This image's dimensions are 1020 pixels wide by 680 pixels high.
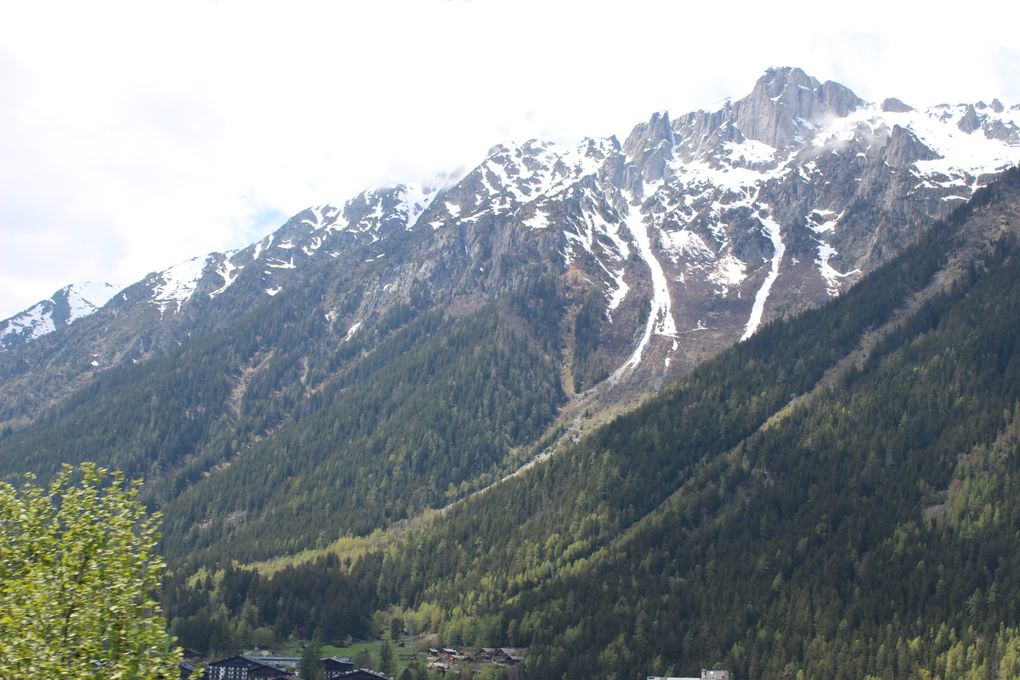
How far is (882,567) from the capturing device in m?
189

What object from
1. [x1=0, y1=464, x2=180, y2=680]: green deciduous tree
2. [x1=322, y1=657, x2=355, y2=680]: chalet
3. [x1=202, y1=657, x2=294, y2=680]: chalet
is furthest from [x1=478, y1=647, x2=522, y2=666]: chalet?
[x1=0, y1=464, x2=180, y2=680]: green deciduous tree

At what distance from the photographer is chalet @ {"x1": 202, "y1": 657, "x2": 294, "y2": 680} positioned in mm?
171375

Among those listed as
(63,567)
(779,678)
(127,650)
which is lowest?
(779,678)

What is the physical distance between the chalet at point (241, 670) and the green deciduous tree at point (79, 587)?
137m

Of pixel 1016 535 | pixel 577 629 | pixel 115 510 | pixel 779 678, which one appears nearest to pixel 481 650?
pixel 577 629

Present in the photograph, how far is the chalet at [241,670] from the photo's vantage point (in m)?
171

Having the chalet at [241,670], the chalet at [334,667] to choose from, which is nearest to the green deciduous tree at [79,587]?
the chalet at [241,670]

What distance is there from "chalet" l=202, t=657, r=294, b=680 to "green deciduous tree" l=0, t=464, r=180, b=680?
137 meters

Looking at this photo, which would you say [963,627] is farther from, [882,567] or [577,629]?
[577,629]

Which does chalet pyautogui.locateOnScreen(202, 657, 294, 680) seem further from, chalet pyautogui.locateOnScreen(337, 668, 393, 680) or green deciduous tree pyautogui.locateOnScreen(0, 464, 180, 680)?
green deciduous tree pyautogui.locateOnScreen(0, 464, 180, 680)

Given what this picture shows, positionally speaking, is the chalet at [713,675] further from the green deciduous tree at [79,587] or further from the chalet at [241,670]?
the green deciduous tree at [79,587]

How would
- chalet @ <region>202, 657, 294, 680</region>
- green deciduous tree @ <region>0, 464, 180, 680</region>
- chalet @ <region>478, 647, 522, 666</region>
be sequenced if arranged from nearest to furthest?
green deciduous tree @ <region>0, 464, 180, 680</region> → chalet @ <region>202, 657, 294, 680</region> → chalet @ <region>478, 647, 522, 666</region>

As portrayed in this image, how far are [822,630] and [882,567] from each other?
Answer: 2380 cm

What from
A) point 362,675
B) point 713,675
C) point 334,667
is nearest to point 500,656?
point 362,675
